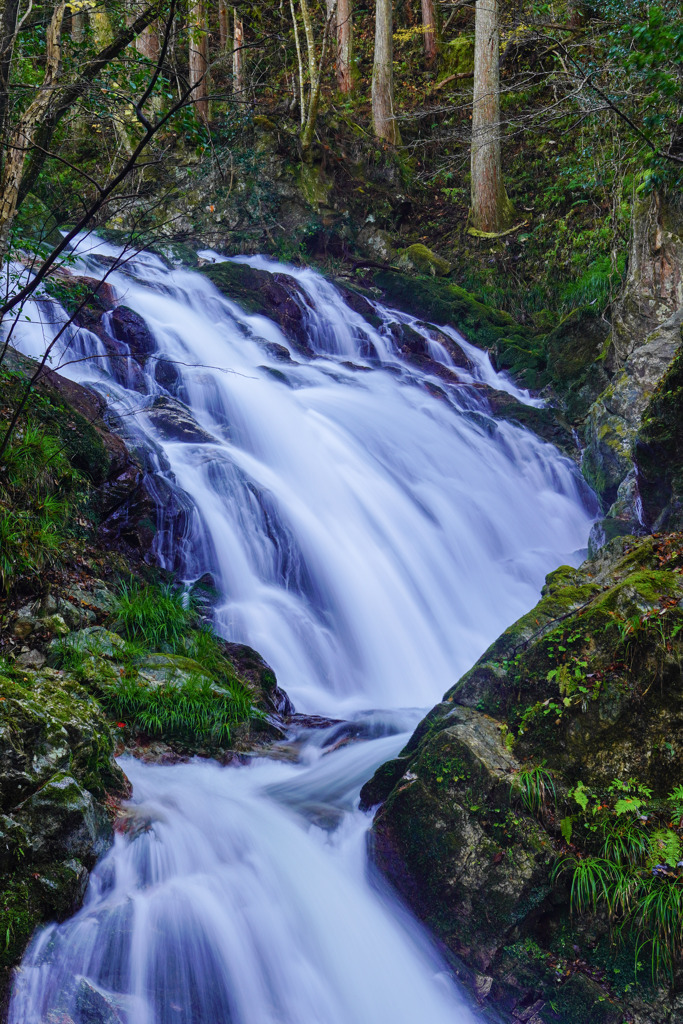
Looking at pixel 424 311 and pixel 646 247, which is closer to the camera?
pixel 646 247

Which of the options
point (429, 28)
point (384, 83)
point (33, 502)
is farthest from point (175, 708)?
point (429, 28)

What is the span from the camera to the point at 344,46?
1964 cm

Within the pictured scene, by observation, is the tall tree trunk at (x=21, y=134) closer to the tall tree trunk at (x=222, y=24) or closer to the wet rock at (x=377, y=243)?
the tall tree trunk at (x=222, y=24)

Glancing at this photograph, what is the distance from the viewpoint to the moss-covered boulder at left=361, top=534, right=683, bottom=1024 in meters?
3.00

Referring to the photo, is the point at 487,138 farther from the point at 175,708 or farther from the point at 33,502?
the point at 175,708

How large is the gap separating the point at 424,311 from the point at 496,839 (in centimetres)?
1200

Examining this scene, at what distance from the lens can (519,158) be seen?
1581 cm

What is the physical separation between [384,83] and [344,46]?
3.26 metres

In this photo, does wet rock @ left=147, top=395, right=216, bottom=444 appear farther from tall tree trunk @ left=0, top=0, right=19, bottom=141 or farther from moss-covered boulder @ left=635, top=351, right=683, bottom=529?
moss-covered boulder @ left=635, top=351, right=683, bottom=529

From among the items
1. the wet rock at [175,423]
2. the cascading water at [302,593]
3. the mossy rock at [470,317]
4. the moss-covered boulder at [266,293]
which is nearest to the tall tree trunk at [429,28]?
the mossy rock at [470,317]

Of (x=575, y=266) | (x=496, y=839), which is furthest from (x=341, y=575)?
(x=575, y=266)

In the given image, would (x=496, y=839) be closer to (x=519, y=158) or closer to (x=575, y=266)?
(x=575, y=266)

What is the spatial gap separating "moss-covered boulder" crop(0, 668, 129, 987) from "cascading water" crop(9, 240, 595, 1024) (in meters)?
0.12

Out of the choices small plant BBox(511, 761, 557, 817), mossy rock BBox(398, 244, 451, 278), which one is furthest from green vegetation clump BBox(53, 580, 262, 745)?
mossy rock BBox(398, 244, 451, 278)
